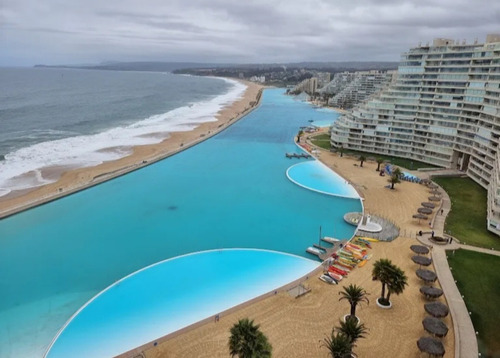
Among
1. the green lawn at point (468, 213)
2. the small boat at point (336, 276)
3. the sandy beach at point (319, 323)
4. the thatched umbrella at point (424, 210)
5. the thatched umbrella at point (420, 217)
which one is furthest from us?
the thatched umbrella at point (424, 210)

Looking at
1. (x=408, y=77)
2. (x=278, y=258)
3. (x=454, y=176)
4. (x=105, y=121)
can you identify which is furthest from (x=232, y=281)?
(x=105, y=121)

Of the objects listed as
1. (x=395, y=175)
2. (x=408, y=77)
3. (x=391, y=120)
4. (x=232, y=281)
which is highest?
(x=408, y=77)

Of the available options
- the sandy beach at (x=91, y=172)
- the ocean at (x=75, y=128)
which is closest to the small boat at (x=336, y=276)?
the sandy beach at (x=91, y=172)

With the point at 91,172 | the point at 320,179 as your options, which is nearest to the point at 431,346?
the point at 320,179

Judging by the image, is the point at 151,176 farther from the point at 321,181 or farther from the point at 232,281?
the point at 232,281

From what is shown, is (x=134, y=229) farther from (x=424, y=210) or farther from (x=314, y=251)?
(x=424, y=210)

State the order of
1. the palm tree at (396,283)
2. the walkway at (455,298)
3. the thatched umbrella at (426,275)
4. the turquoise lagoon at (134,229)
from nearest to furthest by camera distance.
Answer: the walkway at (455,298), the palm tree at (396,283), the turquoise lagoon at (134,229), the thatched umbrella at (426,275)

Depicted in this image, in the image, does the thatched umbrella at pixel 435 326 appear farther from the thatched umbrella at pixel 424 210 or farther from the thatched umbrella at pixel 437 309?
the thatched umbrella at pixel 424 210

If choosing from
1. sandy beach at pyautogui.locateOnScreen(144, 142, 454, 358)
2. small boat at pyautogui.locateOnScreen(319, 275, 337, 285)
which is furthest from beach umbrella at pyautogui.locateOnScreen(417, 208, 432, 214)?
small boat at pyautogui.locateOnScreen(319, 275, 337, 285)
